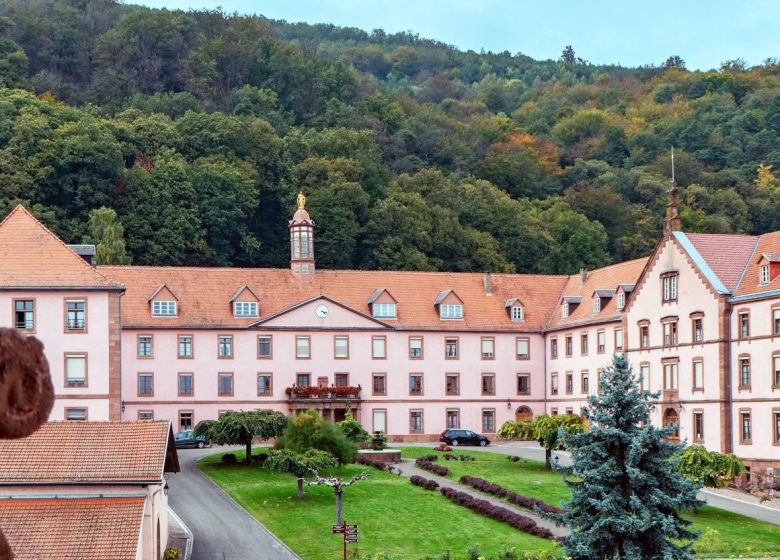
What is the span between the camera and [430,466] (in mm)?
57156

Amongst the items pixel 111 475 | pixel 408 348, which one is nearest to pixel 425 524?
pixel 111 475

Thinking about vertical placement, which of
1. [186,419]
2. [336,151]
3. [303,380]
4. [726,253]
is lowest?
[186,419]

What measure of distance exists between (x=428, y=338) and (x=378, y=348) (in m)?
3.40

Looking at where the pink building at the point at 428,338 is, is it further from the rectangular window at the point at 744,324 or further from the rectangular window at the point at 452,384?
the rectangular window at the point at 744,324

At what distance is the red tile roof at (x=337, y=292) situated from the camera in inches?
2911

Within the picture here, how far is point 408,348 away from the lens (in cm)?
7756

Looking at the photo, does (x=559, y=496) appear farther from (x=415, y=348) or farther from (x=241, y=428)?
Answer: (x=415, y=348)

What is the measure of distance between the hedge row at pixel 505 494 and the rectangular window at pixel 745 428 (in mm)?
14121

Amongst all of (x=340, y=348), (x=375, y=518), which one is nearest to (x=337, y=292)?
(x=340, y=348)

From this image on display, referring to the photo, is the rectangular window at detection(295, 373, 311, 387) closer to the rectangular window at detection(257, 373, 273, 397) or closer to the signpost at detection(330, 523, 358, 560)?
the rectangular window at detection(257, 373, 273, 397)

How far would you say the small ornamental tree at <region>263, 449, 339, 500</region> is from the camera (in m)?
50.2

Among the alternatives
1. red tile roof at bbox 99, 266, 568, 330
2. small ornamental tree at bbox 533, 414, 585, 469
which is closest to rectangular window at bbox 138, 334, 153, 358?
red tile roof at bbox 99, 266, 568, 330

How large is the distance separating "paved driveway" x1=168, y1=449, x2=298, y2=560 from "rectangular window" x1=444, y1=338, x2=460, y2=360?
25324 mm

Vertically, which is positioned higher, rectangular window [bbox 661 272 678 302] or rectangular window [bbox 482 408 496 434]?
rectangular window [bbox 661 272 678 302]
